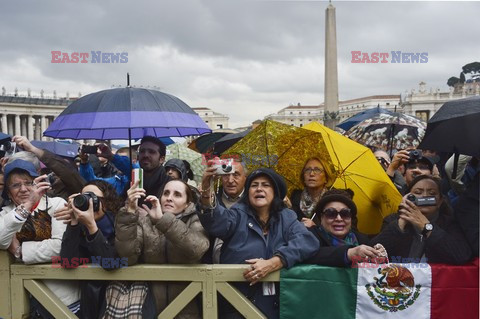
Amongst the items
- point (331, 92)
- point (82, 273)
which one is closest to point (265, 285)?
point (82, 273)

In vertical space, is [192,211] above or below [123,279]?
above

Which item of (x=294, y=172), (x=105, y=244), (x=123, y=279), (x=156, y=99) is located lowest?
(x=123, y=279)

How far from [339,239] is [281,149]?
1891mm

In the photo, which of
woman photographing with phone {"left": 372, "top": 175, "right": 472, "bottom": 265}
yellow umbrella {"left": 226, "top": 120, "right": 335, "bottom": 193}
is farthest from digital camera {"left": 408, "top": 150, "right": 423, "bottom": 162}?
woman photographing with phone {"left": 372, "top": 175, "right": 472, "bottom": 265}

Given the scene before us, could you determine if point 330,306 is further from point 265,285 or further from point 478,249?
point 478,249

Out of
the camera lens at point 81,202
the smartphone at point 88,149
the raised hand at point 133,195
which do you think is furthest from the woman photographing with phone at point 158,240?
the smartphone at point 88,149

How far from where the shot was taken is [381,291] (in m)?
2.96

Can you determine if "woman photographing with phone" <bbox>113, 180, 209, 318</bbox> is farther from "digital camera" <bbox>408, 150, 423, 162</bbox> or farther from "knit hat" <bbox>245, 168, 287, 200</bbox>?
"digital camera" <bbox>408, 150, 423, 162</bbox>

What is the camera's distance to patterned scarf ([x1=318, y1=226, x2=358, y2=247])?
3.23 m

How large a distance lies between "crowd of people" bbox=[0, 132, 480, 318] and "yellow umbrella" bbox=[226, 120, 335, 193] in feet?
4.50

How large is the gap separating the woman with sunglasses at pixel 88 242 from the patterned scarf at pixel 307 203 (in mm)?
1805

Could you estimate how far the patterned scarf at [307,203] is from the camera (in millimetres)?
4234

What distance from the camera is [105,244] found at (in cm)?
302

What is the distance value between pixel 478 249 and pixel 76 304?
2736 millimetres
